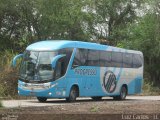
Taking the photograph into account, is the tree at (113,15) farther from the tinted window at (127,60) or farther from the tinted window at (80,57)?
the tinted window at (80,57)

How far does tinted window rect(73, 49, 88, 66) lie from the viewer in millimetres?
28233

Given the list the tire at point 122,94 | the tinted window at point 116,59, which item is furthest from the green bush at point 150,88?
the tinted window at point 116,59

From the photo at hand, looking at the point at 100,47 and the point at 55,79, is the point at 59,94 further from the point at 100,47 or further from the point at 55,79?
the point at 100,47

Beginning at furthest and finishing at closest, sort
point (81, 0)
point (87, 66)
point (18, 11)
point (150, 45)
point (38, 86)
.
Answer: point (150, 45) → point (81, 0) → point (18, 11) → point (87, 66) → point (38, 86)

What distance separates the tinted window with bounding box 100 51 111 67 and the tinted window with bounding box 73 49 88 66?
1.91 meters

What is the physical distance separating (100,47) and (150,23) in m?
21.8

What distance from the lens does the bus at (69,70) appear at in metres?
27.1

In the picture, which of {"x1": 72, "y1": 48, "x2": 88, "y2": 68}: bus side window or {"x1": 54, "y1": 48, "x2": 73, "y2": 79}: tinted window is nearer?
{"x1": 54, "y1": 48, "x2": 73, "y2": 79}: tinted window

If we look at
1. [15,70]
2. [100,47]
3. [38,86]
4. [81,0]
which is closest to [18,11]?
[81,0]

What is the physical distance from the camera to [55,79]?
2709 cm

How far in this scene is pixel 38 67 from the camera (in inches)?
1069

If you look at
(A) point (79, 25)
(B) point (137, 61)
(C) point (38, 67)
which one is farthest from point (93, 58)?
(A) point (79, 25)

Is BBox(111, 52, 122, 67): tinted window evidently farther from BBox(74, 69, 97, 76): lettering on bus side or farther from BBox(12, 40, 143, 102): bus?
BBox(74, 69, 97, 76): lettering on bus side

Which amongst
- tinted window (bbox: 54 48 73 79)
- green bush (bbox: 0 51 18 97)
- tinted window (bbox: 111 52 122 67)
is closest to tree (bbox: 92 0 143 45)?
tinted window (bbox: 111 52 122 67)
